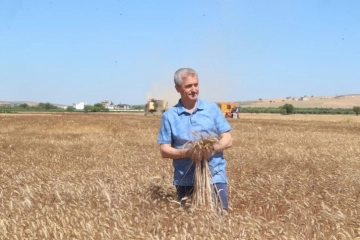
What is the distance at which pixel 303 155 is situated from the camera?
13.4 m

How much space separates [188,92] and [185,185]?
1.08m

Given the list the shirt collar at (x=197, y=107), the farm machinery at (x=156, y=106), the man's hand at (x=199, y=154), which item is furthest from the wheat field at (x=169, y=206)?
the farm machinery at (x=156, y=106)

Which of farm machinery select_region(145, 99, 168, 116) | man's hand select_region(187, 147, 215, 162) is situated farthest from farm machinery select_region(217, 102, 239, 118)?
man's hand select_region(187, 147, 215, 162)

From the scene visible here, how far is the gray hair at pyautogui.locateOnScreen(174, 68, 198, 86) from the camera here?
19.9ft

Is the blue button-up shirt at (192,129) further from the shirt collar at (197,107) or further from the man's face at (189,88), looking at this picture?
the man's face at (189,88)

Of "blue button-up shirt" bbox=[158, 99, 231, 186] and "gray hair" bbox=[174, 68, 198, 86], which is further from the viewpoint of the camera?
"blue button-up shirt" bbox=[158, 99, 231, 186]

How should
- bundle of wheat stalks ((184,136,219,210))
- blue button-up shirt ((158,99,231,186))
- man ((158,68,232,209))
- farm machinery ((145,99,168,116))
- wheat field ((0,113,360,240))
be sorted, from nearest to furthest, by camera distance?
wheat field ((0,113,360,240)), bundle of wheat stalks ((184,136,219,210)), man ((158,68,232,209)), blue button-up shirt ((158,99,231,186)), farm machinery ((145,99,168,116))

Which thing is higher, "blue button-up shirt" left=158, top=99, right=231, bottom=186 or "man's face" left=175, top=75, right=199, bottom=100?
"man's face" left=175, top=75, right=199, bottom=100

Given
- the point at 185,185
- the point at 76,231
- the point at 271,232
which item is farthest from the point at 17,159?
the point at 271,232

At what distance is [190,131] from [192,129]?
3 cm

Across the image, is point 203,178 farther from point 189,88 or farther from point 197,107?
point 189,88

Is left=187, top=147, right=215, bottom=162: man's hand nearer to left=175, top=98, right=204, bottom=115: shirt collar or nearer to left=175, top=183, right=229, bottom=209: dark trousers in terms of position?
left=175, top=183, right=229, bottom=209: dark trousers

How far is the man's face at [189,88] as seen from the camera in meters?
6.06

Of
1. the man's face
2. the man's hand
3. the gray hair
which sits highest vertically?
the gray hair
